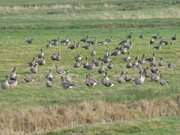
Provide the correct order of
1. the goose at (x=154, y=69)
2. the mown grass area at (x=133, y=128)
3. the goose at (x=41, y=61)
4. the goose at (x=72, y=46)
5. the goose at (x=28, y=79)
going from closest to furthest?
the mown grass area at (x=133, y=128) → the goose at (x=28, y=79) → the goose at (x=154, y=69) → the goose at (x=41, y=61) → the goose at (x=72, y=46)

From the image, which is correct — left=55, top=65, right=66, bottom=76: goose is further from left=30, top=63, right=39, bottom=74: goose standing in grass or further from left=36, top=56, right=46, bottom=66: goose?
left=36, top=56, right=46, bottom=66: goose

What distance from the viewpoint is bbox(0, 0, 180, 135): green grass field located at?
102ft

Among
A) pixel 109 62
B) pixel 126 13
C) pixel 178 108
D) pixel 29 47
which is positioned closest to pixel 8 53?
pixel 29 47

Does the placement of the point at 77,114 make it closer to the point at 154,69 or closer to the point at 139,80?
the point at 139,80

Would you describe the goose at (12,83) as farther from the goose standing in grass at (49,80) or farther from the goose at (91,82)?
the goose at (91,82)

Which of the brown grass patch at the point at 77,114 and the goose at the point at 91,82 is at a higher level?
the goose at the point at 91,82

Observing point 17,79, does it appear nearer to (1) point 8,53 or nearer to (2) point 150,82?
(2) point 150,82

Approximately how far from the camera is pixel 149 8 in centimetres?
9050

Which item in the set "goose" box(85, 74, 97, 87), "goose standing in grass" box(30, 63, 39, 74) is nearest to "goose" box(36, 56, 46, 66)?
"goose standing in grass" box(30, 63, 39, 74)

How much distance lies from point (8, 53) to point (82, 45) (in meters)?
6.74

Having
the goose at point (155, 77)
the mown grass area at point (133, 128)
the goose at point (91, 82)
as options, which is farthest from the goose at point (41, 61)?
the mown grass area at point (133, 128)

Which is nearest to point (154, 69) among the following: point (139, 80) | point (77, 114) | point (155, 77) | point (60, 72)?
point (155, 77)

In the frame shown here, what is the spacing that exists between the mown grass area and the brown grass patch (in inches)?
110

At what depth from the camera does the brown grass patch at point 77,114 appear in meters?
28.6
